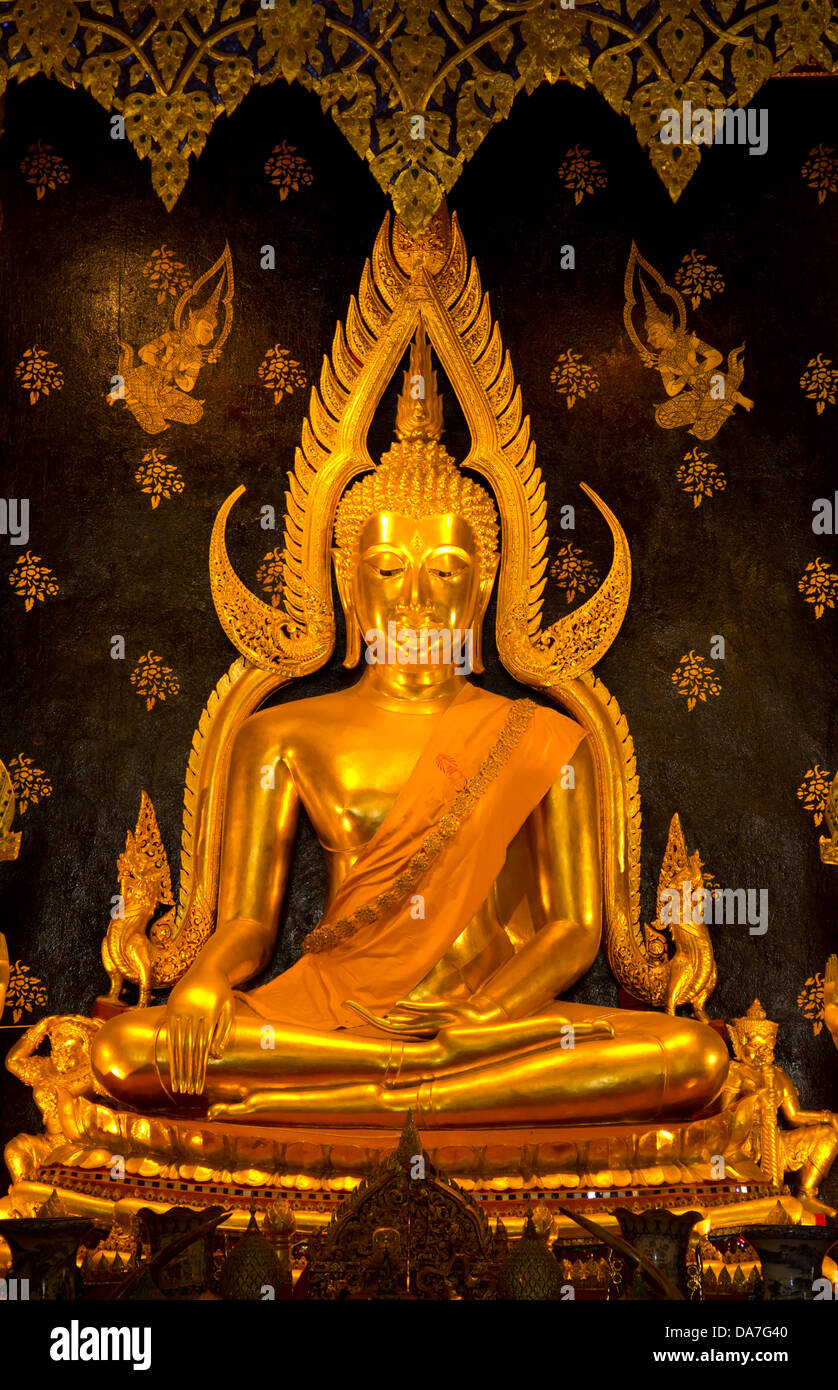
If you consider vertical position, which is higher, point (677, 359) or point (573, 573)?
point (677, 359)

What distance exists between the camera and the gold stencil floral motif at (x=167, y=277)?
259 inches

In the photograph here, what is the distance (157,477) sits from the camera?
646 cm

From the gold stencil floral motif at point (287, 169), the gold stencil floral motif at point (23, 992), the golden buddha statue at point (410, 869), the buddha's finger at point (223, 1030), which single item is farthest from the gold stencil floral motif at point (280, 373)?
the buddha's finger at point (223, 1030)

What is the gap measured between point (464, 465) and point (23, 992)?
2460mm

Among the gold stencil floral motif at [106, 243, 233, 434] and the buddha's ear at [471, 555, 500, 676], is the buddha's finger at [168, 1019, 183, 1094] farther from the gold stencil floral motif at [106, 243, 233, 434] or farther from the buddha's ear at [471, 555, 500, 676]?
the gold stencil floral motif at [106, 243, 233, 434]

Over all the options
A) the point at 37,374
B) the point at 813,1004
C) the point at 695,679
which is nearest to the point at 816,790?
the point at 695,679

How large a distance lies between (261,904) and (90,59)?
323 centimetres

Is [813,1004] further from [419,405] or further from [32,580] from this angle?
[32,580]

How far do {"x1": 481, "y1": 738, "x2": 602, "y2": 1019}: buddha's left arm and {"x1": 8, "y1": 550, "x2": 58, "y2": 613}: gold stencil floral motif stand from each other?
6.43ft

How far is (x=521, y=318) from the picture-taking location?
21.7 feet

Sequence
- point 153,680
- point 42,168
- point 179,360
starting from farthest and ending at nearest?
1. point 42,168
2. point 179,360
3. point 153,680

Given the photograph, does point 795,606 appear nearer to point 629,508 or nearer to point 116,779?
point 629,508


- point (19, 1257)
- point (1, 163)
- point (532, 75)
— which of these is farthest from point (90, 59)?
point (19, 1257)

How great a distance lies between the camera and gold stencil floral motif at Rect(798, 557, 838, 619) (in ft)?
20.9
